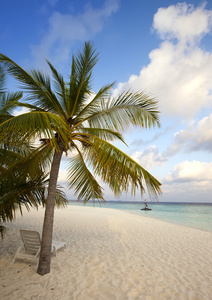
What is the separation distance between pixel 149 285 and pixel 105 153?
2.86 metres

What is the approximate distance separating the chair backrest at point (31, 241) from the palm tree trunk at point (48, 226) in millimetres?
609

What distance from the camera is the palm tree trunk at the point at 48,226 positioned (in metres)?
3.77

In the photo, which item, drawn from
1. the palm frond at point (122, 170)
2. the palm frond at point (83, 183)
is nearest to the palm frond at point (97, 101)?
the palm frond at point (122, 170)

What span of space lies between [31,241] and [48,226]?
1016 mm

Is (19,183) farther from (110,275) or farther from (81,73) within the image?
(81,73)

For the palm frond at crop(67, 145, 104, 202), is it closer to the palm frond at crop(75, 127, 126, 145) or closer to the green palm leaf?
the green palm leaf

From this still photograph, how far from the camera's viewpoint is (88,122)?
487 cm

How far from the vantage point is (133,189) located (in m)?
3.56

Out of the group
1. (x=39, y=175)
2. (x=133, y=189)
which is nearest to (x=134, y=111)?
(x=133, y=189)

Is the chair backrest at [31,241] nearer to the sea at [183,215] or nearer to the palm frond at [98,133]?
the sea at [183,215]

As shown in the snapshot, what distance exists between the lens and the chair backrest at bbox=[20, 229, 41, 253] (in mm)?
4363

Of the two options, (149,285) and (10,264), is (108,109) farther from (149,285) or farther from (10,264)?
(10,264)

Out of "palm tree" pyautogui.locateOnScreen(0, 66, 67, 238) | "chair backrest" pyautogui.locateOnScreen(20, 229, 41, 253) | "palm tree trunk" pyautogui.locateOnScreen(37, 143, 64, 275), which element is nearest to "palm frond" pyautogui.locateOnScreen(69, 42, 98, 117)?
"palm tree trunk" pyautogui.locateOnScreen(37, 143, 64, 275)

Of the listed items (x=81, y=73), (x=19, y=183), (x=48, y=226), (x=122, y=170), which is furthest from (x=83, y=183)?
(x=81, y=73)
